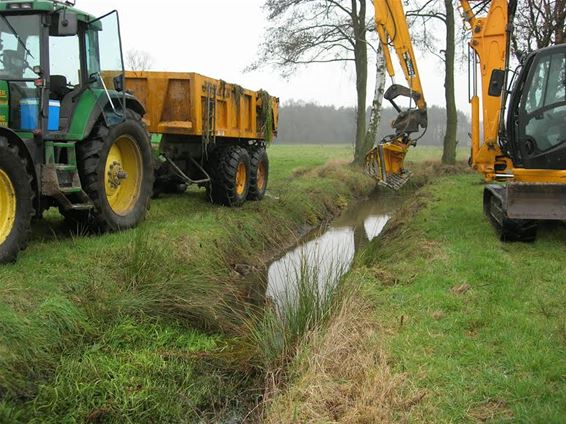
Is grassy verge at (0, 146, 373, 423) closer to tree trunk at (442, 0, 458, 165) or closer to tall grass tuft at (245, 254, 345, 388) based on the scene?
tall grass tuft at (245, 254, 345, 388)

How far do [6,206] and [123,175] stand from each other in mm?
2048

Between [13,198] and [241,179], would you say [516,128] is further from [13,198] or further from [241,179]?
[13,198]

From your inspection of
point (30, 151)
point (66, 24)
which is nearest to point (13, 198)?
point (30, 151)

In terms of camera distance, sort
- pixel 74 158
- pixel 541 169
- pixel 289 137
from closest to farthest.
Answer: pixel 74 158
pixel 541 169
pixel 289 137

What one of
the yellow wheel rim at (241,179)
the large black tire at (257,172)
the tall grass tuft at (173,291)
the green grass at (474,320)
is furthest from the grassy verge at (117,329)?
the large black tire at (257,172)

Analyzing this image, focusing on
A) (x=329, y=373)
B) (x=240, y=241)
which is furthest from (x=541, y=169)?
(x=329, y=373)

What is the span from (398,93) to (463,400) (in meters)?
9.66

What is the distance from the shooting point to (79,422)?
4008 mm

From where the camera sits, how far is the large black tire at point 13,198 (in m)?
5.38

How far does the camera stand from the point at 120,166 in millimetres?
7590

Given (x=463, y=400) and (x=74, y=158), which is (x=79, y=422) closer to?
(x=463, y=400)

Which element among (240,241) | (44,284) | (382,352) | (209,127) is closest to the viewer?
(382,352)

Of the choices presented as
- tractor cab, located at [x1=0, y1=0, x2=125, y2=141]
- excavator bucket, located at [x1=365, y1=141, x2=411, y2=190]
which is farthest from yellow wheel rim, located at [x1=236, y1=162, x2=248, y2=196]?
tractor cab, located at [x1=0, y1=0, x2=125, y2=141]

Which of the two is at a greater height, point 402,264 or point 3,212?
point 3,212
